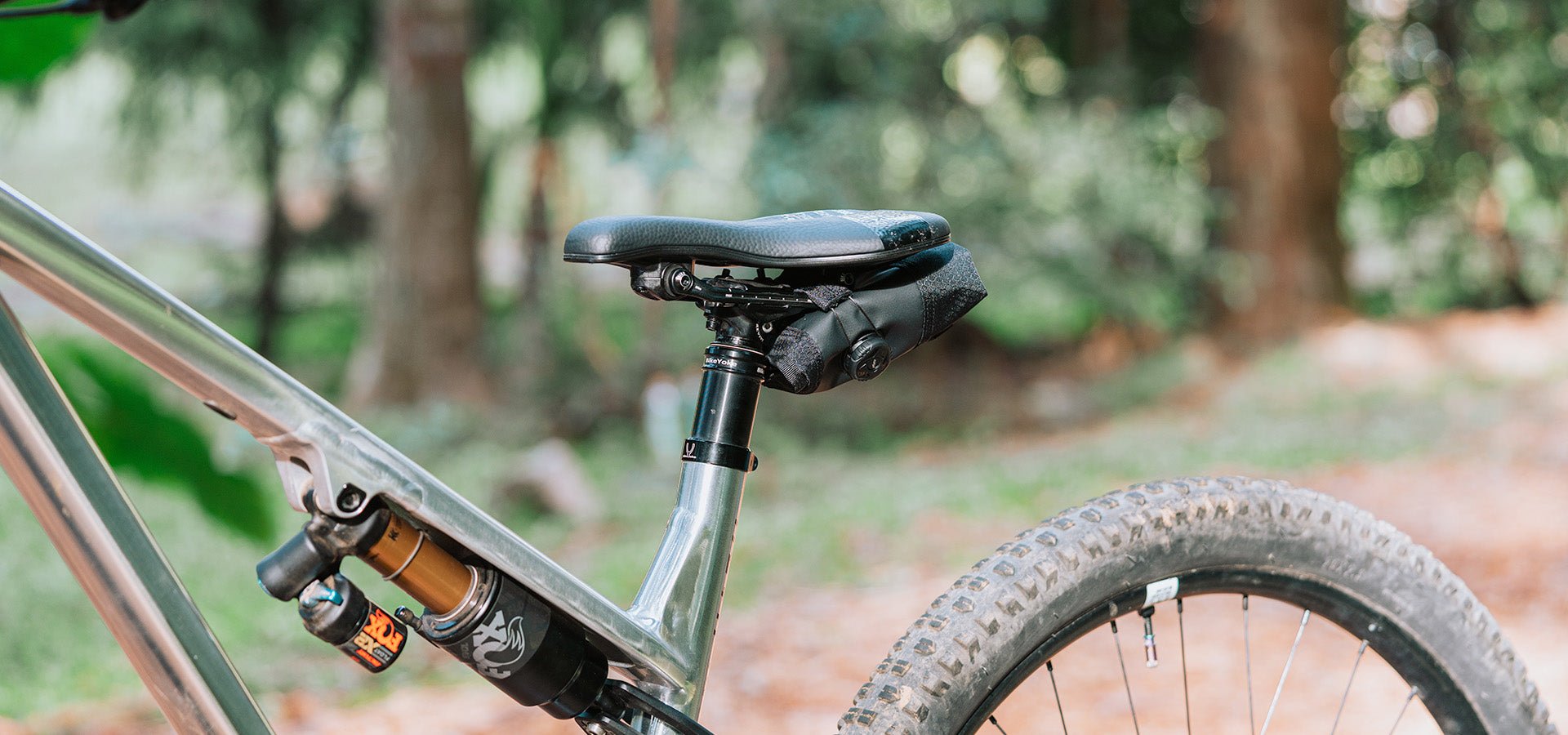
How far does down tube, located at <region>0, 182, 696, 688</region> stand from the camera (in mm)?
797

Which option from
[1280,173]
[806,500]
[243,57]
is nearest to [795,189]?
[806,500]

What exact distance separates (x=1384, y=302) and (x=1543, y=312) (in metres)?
2.41

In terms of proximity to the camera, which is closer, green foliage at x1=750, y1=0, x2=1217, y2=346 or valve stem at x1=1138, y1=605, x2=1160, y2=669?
valve stem at x1=1138, y1=605, x2=1160, y2=669

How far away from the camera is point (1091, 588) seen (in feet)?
3.44

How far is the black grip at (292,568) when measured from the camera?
0.88 m

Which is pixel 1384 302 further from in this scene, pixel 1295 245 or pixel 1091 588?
pixel 1091 588

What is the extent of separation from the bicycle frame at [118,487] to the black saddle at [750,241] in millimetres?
246

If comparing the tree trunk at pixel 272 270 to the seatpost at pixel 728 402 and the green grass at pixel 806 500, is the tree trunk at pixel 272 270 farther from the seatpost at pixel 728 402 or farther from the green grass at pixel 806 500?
the seatpost at pixel 728 402

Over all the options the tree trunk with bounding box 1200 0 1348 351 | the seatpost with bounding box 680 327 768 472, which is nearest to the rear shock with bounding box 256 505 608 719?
the seatpost with bounding box 680 327 768 472

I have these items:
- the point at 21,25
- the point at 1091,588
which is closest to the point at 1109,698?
the point at 1091,588

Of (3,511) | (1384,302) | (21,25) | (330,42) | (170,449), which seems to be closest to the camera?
(21,25)

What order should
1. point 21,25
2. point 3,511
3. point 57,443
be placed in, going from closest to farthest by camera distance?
point 57,443 → point 21,25 → point 3,511

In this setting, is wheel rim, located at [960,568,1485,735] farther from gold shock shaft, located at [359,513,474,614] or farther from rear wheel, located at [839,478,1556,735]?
gold shock shaft, located at [359,513,474,614]

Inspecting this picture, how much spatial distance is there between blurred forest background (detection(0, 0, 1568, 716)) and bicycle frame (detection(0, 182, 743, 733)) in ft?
11.6
